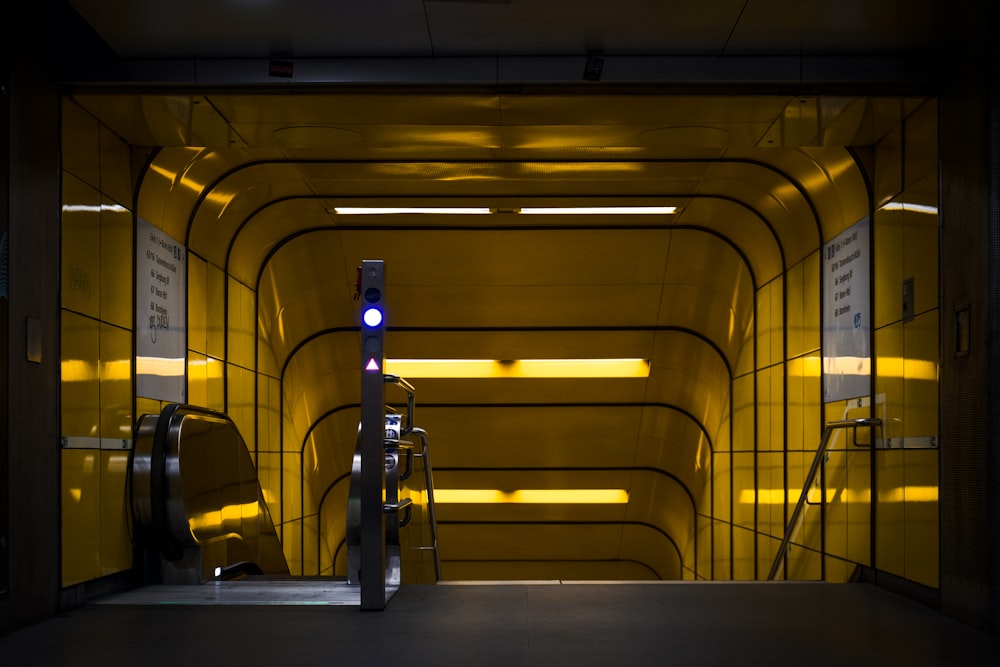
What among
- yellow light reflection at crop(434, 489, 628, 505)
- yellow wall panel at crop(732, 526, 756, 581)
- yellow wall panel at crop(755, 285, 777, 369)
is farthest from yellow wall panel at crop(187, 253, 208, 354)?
yellow light reflection at crop(434, 489, 628, 505)

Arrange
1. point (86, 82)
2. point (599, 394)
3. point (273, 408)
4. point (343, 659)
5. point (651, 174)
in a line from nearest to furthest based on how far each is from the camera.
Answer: point (343, 659)
point (86, 82)
point (651, 174)
point (273, 408)
point (599, 394)

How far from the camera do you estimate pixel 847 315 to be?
25.2 ft

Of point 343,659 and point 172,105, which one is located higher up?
point 172,105

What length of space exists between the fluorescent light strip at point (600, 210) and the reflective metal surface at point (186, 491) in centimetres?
409

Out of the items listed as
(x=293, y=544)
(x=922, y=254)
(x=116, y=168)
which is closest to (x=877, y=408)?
(x=922, y=254)

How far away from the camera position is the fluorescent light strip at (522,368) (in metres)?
13.9

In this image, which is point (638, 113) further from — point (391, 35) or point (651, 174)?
point (651, 174)

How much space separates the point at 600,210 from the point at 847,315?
337 cm

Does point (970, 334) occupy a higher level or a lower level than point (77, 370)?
higher

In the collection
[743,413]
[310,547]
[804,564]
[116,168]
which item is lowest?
[310,547]

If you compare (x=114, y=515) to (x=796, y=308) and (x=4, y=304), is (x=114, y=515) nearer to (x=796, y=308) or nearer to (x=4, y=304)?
(x=4, y=304)

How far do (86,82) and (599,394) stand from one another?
9456 millimetres

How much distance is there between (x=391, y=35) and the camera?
18.4 ft

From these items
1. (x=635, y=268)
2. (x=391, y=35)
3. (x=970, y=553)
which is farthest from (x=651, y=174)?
(x=970, y=553)
